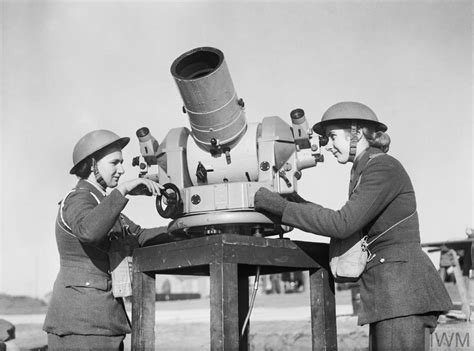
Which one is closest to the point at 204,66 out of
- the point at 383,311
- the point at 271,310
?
the point at 383,311

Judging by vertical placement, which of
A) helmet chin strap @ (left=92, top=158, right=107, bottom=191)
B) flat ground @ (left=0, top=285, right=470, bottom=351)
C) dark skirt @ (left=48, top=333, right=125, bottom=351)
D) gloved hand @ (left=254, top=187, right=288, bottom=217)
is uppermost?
helmet chin strap @ (left=92, top=158, right=107, bottom=191)

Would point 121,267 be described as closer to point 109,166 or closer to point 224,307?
point 109,166

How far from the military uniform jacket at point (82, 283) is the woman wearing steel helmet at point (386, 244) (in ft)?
3.67

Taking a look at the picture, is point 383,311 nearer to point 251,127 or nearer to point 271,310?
point 251,127

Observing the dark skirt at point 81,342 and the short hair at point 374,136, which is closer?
the short hair at point 374,136

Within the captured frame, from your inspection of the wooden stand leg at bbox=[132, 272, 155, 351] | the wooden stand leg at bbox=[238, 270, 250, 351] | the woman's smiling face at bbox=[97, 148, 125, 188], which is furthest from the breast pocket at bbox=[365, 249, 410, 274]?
the woman's smiling face at bbox=[97, 148, 125, 188]

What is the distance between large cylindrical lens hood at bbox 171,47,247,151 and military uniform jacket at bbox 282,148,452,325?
627mm

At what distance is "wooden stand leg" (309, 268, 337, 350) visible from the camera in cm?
380

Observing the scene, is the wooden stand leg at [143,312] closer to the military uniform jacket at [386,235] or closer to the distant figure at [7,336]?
the military uniform jacket at [386,235]

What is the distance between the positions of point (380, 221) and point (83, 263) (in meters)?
1.83

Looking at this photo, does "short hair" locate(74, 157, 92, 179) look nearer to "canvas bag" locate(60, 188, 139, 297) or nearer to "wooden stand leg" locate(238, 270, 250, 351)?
"canvas bag" locate(60, 188, 139, 297)

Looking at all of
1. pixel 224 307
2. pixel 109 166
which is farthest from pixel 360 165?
pixel 109 166

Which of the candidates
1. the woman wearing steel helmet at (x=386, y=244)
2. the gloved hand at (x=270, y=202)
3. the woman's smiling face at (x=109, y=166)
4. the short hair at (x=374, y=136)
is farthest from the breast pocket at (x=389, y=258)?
the woman's smiling face at (x=109, y=166)

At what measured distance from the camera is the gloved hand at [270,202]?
354 cm
